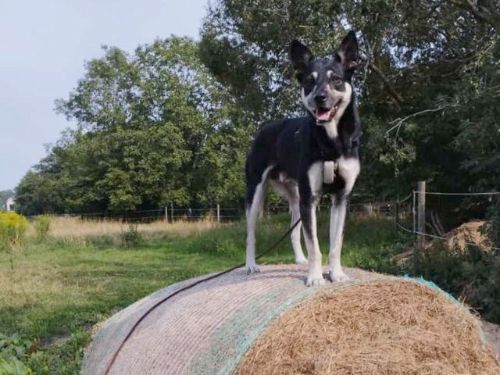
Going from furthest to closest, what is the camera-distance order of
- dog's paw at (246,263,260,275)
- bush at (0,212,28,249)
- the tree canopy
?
bush at (0,212,28,249)
the tree canopy
dog's paw at (246,263,260,275)

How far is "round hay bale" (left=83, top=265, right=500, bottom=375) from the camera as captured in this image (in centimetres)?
300

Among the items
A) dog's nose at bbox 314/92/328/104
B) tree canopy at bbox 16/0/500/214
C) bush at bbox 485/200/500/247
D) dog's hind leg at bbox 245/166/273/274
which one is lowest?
bush at bbox 485/200/500/247

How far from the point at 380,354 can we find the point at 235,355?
2.56ft

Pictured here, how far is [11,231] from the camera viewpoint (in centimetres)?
1639

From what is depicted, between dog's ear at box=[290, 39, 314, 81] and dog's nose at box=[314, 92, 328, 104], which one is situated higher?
dog's ear at box=[290, 39, 314, 81]

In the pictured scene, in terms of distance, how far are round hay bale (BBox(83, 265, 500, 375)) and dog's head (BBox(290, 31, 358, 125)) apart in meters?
1.08

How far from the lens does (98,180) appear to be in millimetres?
37188

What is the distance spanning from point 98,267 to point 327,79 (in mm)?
9482

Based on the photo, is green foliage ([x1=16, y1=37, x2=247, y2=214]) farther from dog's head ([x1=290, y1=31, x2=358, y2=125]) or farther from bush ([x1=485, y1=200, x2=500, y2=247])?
dog's head ([x1=290, y1=31, x2=358, y2=125])

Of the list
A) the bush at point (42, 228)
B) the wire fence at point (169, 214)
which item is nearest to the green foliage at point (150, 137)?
the wire fence at point (169, 214)

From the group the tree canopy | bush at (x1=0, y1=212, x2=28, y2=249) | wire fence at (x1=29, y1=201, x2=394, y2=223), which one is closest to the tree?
the tree canopy

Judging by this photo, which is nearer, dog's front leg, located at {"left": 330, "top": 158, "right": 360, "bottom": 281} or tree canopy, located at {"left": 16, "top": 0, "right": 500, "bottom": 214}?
dog's front leg, located at {"left": 330, "top": 158, "right": 360, "bottom": 281}

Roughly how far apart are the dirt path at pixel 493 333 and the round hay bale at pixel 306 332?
68.7 inches

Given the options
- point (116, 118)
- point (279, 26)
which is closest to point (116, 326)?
point (279, 26)
